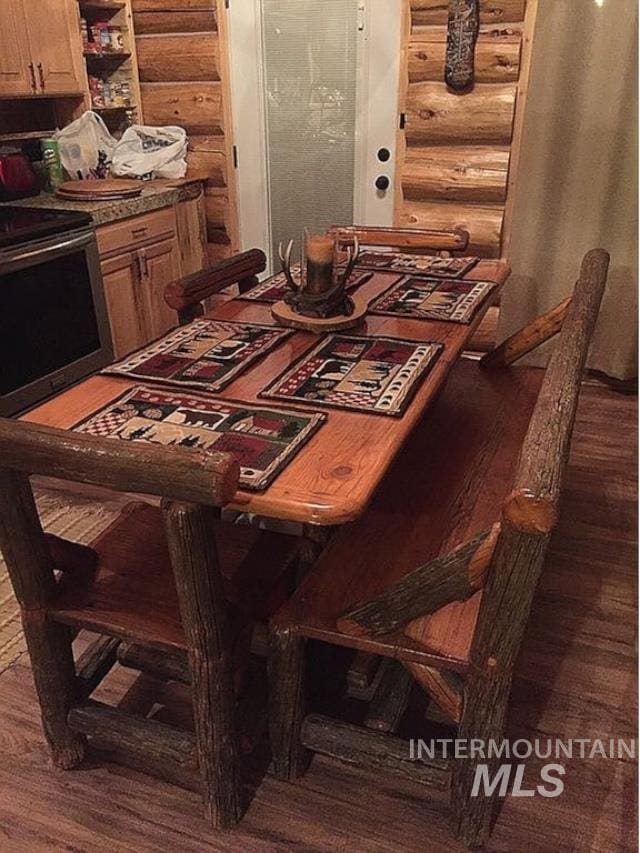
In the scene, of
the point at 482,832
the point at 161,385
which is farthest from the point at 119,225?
the point at 482,832

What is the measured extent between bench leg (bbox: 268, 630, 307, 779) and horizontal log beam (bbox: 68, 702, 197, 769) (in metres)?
0.20

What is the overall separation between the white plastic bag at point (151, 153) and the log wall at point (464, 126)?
4.25 ft

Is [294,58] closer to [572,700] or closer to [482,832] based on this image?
[572,700]

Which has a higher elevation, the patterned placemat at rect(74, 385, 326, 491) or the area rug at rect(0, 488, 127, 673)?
the patterned placemat at rect(74, 385, 326, 491)

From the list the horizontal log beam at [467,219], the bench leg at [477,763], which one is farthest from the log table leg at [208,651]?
the horizontal log beam at [467,219]

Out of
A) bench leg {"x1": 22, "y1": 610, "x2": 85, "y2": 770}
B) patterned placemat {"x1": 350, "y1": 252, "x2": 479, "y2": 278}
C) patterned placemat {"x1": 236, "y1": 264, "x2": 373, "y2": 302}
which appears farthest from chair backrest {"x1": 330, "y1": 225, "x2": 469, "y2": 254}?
bench leg {"x1": 22, "y1": 610, "x2": 85, "y2": 770}

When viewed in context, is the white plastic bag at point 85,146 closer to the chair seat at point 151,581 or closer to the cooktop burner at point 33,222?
the cooktop burner at point 33,222

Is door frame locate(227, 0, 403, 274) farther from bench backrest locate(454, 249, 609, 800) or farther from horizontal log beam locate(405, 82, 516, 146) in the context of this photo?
bench backrest locate(454, 249, 609, 800)

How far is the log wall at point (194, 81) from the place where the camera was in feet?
12.6

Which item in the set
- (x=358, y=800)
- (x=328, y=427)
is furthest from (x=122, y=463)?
(x=358, y=800)

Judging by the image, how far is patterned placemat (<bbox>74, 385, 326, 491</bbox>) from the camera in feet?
4.23

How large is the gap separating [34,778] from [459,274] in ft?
6.43

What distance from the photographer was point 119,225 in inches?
135

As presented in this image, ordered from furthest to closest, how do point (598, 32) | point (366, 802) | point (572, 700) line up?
point (598, 32), point (572, 700), point (366, 802)
